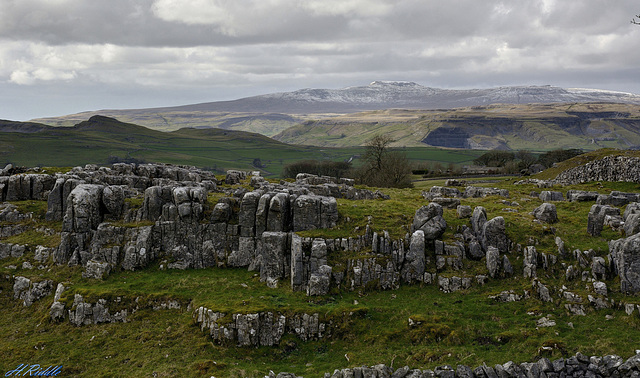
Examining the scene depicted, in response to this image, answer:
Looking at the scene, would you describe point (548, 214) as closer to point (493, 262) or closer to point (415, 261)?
point (493, 262)

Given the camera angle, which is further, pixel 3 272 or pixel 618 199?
pixel 618 199

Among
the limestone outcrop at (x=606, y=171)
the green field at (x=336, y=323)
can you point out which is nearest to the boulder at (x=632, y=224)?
the green field at (x=336, y=323)

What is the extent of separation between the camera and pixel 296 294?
137 feet

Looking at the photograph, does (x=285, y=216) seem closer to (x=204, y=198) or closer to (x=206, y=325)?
(x=204, y=198)

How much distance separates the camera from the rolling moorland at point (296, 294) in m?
34.5

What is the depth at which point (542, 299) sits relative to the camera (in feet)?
126

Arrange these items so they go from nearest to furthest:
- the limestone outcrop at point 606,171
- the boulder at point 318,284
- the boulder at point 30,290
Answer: the boulder at point 318,284 → the boulder at point 30,290 → the limestone outcrop at point 606,171

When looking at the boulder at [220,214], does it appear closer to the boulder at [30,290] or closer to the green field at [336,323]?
the green field at [336,323]

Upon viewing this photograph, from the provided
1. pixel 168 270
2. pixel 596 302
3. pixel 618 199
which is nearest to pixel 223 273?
pixel 168 270

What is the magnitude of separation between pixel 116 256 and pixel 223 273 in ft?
38.3

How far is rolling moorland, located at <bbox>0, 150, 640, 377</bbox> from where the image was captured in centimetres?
3450

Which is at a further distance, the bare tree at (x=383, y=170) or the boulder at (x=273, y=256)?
the bare tree at (x=383, y=170)

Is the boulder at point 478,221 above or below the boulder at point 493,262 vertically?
above

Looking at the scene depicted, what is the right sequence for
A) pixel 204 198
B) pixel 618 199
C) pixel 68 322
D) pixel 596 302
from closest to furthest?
pixel 596 302
pixel 68 322
pixel 204 198
pixel 618 199
